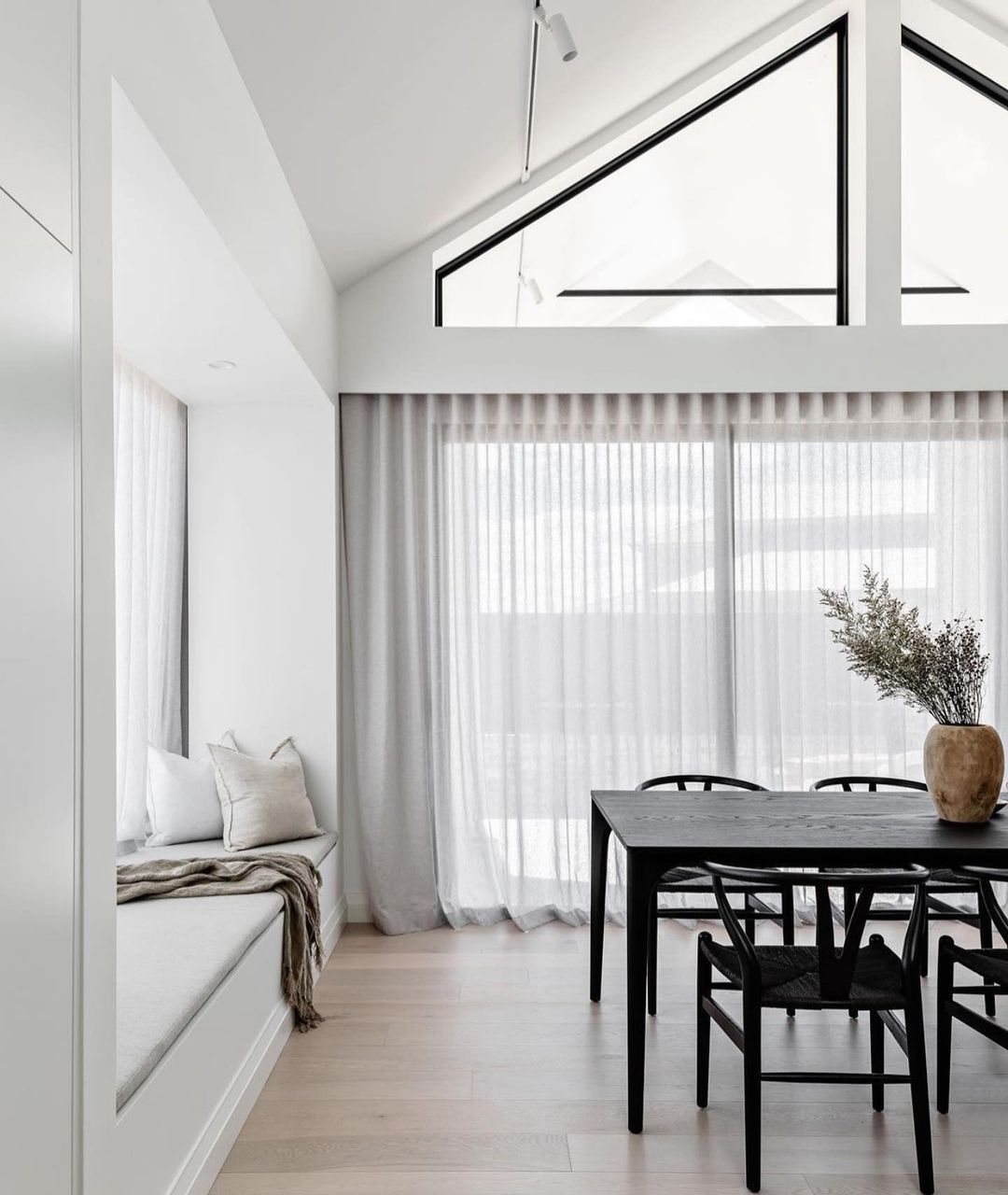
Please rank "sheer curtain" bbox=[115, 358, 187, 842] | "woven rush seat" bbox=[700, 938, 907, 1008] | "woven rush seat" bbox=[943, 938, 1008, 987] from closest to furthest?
"woven rush seat" bbox=[700, 938, 907, 1008], "woven rush seat" bbox=[943, 938, 1008, 987], "sheer curtain" bbox=[115, 358, 187, 842]

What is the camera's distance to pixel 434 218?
13.6ft

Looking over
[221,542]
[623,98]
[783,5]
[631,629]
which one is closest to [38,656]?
[221,542]

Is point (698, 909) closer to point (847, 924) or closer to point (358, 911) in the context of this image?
point (847, 924)

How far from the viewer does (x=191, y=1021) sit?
88.1 inches

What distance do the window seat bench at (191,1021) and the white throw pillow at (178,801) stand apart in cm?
29

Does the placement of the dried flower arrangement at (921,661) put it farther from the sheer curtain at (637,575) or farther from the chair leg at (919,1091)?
the sheer curtain at (637,575)

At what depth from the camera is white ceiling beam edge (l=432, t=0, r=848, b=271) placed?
418 cm

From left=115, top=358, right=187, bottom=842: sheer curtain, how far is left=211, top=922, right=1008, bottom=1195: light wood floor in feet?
3.76

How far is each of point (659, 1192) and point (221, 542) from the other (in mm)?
2947

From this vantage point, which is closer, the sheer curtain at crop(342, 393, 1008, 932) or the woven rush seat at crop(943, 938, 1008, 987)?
the woven rush seat at crop(943, 938, 1008, 987)

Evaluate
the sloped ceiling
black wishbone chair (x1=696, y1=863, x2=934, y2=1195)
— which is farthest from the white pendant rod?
black wishbone chair (x1=696, y1=863, x2=934, y2=1195)

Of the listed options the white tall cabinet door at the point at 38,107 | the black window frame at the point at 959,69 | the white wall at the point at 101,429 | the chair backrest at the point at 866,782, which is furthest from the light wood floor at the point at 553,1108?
the black window frame at the point at 959,69

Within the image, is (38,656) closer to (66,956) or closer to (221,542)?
(66,956)

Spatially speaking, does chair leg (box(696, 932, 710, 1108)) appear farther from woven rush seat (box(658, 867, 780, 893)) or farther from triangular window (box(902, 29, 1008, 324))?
triangular window (box(902, 29, 1008, 324))
